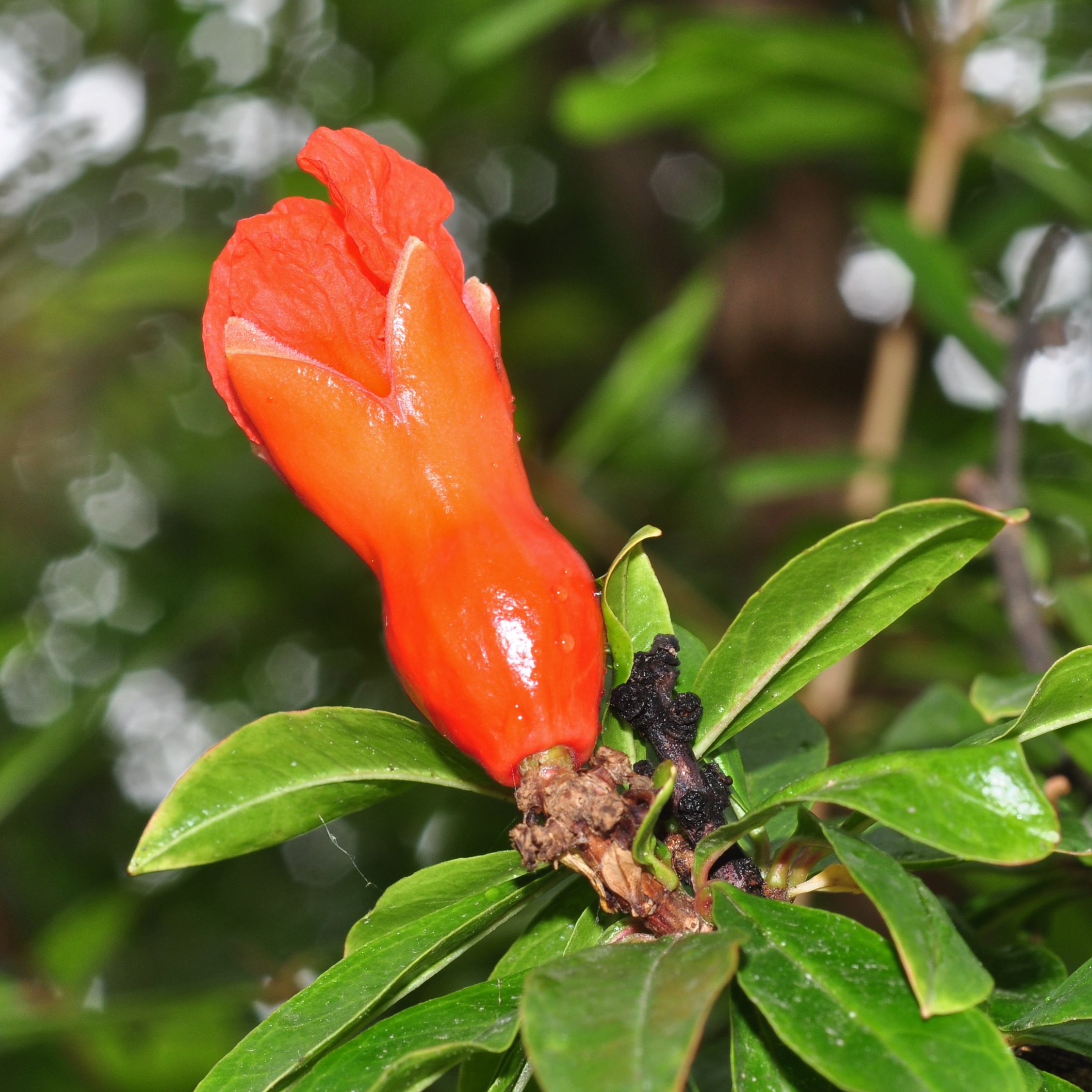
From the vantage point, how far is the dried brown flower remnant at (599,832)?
65cm

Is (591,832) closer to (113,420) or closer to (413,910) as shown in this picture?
(413,910)

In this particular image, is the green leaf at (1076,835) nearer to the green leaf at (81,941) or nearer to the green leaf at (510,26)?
the green leaf at (510,26)

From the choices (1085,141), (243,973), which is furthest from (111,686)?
(1085,141)

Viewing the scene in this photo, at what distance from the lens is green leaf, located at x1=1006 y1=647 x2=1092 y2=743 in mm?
666

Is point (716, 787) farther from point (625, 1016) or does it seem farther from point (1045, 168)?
point (1045, 168)

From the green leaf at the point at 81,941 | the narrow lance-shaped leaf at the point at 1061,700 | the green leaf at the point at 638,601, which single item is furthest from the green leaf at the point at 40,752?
the narrow lance-shaped leaf at the point at 1061,700

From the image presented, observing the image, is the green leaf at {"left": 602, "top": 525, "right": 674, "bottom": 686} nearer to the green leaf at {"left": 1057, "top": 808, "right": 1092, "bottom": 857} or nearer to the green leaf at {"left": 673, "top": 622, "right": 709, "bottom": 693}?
the green leaf at {"left": 673, "top": 622, "right": 709, "bottom": 693}

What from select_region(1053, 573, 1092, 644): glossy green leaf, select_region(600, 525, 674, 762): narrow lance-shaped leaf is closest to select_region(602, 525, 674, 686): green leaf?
select_region(600, 525, 674, 762): narrow lance-shaped leaf

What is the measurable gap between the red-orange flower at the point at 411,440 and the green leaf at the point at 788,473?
0.92 metres

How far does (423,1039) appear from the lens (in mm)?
649

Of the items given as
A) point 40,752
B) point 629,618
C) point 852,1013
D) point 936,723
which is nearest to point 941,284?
point 936,723

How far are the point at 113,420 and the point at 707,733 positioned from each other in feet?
10.2

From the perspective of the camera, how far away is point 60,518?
3.55m

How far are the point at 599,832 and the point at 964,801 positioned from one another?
20 centimetres
